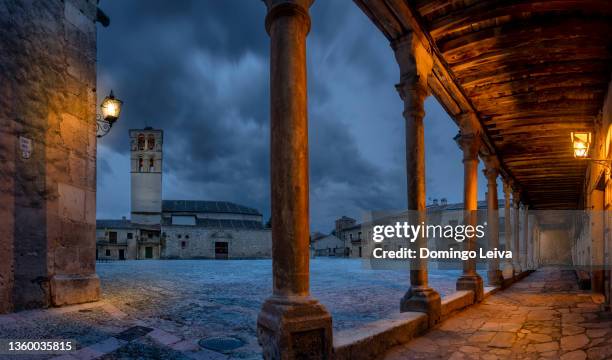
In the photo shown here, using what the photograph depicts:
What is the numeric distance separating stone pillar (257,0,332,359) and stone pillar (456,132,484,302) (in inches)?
196

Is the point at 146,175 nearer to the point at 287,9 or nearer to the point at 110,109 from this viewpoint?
the point at 110,109

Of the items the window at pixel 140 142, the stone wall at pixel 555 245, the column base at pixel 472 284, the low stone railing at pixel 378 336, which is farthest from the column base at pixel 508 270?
the window at pixel 140 142

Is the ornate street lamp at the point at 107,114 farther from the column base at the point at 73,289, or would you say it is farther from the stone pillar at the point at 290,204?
the stone pillar at the point at 290,204

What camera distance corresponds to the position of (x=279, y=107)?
2967 millimetres

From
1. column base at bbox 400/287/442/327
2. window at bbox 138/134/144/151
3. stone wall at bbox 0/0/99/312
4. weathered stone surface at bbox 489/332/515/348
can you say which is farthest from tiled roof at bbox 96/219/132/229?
weathered stone surface at bbox 489/332/515/348

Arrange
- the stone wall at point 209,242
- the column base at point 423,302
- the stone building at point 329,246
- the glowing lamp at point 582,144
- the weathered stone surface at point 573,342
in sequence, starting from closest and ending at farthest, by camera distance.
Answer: the weathered stone surface at point 573,342
the column base at point 423,302
the glowing lamp at point 582,144
the stone wall at point 209,242
the stone building at point 329,246

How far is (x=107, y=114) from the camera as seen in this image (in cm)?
696

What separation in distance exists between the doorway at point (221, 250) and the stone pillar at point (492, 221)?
35337mm

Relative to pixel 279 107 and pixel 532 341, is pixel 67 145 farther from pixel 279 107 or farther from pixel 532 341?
pixel 532 341

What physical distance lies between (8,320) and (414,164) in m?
5.22

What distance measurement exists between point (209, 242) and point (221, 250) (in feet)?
5.30

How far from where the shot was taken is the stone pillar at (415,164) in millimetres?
4824

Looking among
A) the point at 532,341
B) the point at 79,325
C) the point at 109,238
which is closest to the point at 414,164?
the point at 532,341

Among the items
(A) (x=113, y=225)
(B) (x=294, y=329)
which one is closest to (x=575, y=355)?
(B) (x=294, y=329)
